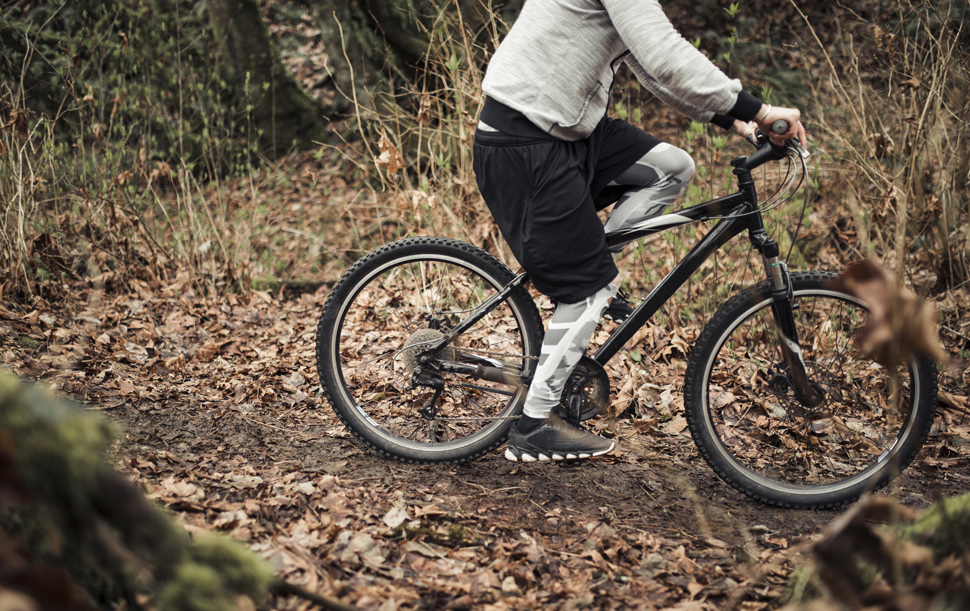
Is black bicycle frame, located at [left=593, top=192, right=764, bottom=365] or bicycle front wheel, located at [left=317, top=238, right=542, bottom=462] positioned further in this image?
bicycle front wheel, located at [left=317, top=238, right=542, bottom=462]

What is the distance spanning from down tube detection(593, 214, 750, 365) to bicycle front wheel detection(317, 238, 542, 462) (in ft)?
1.12

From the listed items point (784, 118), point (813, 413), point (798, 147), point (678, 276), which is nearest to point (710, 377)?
point (813, 413)

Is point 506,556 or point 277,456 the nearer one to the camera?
point 506,556

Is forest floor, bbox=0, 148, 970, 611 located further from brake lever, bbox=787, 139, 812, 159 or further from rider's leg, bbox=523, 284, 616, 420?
brake lever, bbox=787, 139, 812, 159

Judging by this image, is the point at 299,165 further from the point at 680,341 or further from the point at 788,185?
the point at 788,185

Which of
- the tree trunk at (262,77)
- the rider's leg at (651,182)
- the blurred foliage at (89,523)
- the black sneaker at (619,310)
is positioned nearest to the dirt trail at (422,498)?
the blurred foliage at (89,523)

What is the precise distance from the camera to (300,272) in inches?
255

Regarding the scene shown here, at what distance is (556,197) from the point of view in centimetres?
243

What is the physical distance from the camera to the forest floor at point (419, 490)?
6.70 feet

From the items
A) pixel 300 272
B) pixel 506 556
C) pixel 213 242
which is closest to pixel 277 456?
pixel 506 556

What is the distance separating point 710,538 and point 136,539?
80.1 inches

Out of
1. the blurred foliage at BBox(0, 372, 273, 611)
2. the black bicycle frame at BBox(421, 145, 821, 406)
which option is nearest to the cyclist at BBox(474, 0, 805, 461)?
the black bicycle frame at BBox(421, 145, 821, 406)

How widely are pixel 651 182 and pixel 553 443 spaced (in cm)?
116

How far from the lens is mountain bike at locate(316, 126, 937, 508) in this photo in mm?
2600
